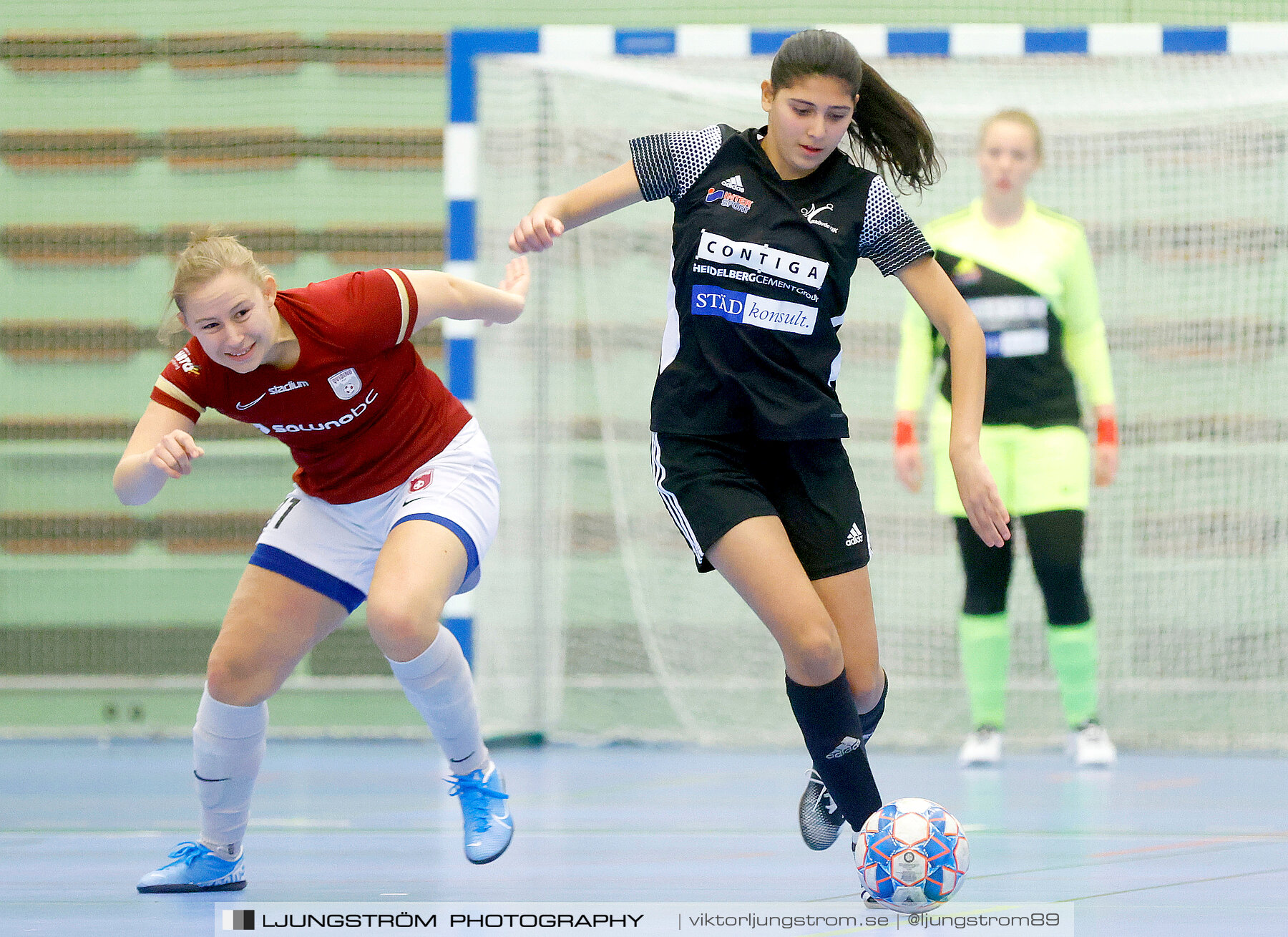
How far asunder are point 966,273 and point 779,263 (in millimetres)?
2561

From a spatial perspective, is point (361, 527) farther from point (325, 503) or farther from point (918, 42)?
point (918, 42)

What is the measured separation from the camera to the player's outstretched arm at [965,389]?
2873 mm

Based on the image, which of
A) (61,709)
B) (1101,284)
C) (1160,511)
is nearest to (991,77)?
(1101,284)

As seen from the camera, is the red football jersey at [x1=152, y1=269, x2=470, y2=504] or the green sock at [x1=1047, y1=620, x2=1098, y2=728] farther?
the green sock at [x1=1047, y1=620, x2=1098, y2=728]

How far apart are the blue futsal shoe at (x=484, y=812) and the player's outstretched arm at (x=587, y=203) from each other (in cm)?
108

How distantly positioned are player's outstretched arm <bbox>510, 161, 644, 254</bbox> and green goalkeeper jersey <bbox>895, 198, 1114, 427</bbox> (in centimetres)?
240

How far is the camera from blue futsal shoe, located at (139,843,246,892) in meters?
3.12

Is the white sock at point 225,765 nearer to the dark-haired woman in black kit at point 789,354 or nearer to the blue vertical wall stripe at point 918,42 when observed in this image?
the dark-haired woman in black kit at point 789,354

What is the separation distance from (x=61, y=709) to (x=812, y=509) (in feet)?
15.5

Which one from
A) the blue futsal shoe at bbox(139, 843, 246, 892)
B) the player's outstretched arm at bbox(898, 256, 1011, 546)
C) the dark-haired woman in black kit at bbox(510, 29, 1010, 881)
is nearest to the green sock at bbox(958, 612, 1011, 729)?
the dark-haired woman in black kit at bbox(510, 29, 1010, 881)

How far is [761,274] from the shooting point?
2992 millimetres

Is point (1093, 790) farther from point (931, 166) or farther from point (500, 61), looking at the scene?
point (500, 61)

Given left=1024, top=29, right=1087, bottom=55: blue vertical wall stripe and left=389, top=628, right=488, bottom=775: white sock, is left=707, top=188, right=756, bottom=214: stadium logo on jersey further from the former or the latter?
left=1024, top=29, right=1087, bottom=55: blue vertical wall stripe

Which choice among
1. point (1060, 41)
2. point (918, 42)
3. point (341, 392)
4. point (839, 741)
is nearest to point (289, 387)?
point (341, 392)
